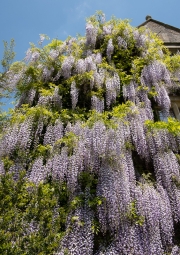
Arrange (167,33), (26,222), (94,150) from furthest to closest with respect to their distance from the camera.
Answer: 1. (167,33)
2. (94,150)
3. (26,222)

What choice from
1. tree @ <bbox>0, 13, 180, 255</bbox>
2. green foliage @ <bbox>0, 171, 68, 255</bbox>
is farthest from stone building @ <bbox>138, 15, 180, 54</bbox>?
green foliage @ <bbox>0, 171, 68, 255</bbox>

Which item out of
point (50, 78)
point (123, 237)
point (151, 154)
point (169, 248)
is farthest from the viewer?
point (50, 78)

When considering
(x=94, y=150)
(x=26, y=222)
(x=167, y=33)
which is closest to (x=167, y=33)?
(x=167, y=33)

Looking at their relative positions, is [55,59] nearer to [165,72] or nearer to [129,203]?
[165,72]

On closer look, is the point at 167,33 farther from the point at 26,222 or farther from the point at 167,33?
the point at 26,222

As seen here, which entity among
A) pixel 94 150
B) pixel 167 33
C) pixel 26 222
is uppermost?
pixel 167 33

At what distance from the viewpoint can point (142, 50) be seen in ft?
29.8

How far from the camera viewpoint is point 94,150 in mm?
5754

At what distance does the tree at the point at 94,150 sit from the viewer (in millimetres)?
4648

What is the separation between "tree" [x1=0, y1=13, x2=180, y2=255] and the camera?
4.65 meters

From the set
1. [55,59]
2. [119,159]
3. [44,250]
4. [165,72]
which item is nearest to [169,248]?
[119,159]

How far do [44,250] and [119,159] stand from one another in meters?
2.50

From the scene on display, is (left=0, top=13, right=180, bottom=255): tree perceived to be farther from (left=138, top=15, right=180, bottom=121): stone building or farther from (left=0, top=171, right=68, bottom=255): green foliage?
(left=138, top=15, right=180, bottom=121): stone building

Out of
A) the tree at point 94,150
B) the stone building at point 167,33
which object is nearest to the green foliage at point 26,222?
the tree at point 94,150
